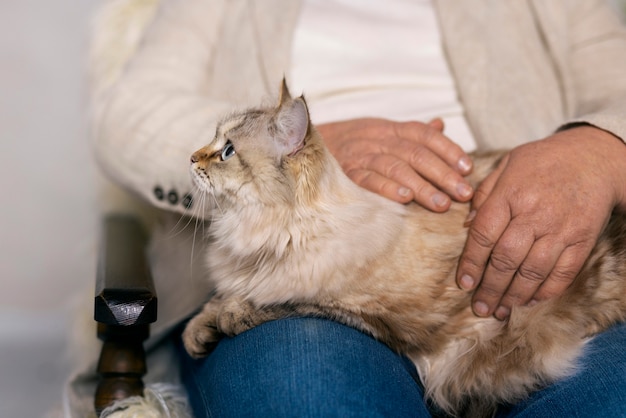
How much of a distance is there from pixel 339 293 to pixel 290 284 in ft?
0.25

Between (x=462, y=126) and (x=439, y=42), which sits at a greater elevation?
(x=439, y=42)

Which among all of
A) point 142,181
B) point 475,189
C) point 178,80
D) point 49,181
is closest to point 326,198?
point 475,189

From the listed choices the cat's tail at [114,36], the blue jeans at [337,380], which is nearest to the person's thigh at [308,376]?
the blue jeans at [337,380]

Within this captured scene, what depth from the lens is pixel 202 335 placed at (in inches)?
42.1

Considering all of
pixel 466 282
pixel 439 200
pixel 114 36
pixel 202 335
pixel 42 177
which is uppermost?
pixel 114 36

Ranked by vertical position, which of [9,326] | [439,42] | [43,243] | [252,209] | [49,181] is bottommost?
[9,326]

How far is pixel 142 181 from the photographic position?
4.21ft

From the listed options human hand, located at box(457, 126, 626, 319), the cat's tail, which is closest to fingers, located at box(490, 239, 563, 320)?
human hand, located at box(457, 126, 626, 319)

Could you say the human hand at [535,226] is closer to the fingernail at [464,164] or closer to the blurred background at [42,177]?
the fingernail at [464,164]

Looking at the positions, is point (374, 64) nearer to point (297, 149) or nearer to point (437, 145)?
point (437, 145)

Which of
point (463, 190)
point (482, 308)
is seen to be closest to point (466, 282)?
point (482, 308)

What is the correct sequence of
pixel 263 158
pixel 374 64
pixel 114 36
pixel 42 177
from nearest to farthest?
pixel 263 158 → pixel 374 64 → pixel 114 36 → pixel 42 177

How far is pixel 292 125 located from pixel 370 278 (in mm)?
266

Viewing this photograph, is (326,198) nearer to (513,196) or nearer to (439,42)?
(513,196)
